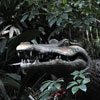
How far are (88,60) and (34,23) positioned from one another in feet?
8.48

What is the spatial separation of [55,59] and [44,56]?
9cm

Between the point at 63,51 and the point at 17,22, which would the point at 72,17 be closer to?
the point at 63,51

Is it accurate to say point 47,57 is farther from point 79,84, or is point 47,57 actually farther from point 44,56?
point 79,84

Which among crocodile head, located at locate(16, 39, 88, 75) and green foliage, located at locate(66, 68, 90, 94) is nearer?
green foliage, located at locate(66, 68, 90, 94)

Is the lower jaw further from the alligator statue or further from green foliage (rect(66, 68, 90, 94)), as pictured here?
green foliage (rect(66, 68, 90, 94))

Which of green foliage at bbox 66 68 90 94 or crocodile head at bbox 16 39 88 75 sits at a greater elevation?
crocodile head at bbox 16 39 88 75

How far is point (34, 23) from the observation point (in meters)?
4.25

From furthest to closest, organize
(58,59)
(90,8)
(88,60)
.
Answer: (90,8) < (88,60) < (58,59)

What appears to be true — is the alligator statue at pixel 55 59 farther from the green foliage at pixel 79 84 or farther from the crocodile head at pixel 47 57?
the green foliage at pixel 79 84

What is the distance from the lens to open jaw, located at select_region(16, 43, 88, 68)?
146 cm

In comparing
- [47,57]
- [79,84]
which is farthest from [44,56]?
[79,84]

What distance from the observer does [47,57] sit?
1.57 metres

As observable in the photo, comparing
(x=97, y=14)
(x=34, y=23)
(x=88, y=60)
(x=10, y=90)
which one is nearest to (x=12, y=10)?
(x=34, y=23)

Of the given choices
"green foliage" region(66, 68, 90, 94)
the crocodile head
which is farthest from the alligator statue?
"green foliage" region(66, 68, 90, 94)
